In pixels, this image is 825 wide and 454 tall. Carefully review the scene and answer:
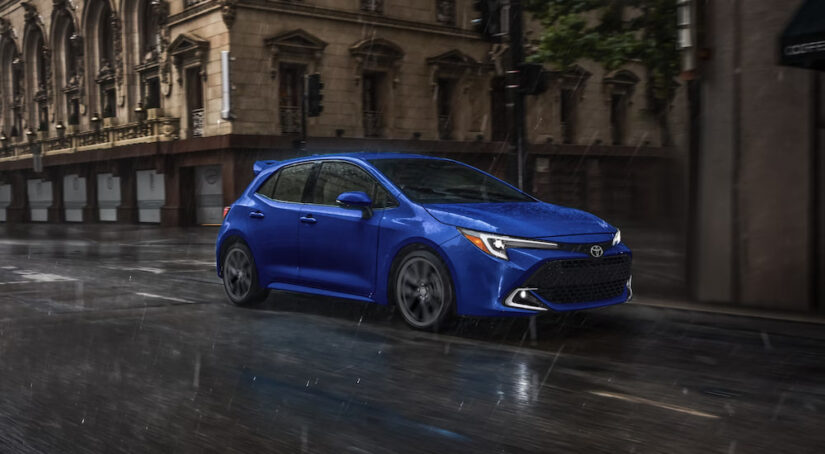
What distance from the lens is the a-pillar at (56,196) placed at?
44.6 metres

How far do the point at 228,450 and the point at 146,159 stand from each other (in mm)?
33278

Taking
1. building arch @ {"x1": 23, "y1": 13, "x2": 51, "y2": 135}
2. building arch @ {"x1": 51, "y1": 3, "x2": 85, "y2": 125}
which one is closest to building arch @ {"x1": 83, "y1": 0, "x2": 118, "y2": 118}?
building arch @ {"x1": 51, "y1": 3, "x2": 85, "y2": 125}

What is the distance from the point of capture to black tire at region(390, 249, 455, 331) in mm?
6812

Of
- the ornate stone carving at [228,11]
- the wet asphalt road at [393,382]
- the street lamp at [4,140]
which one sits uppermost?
the ornate stone carving at [228,11]

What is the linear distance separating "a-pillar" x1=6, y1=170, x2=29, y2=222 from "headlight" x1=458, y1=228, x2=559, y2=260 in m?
47.5

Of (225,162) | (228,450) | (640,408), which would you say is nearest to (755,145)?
(640,408)

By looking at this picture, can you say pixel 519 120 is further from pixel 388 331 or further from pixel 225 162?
pixel 225 162

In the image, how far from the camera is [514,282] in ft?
21.2

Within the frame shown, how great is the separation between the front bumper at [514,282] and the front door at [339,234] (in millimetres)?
947

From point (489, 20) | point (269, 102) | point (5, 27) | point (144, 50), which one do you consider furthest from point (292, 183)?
point (5, 27)

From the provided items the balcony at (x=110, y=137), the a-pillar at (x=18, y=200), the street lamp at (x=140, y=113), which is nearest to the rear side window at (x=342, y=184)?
the balcony at (x=110, y=137)

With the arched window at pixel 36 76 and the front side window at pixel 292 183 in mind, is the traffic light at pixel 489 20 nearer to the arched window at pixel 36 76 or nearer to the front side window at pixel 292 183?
the front side window at pixel 292 183

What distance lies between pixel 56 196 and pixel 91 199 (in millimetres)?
5199

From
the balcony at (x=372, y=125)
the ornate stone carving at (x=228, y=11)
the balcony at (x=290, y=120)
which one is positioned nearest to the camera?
the ornate stone carving at (x=228, y=11)
